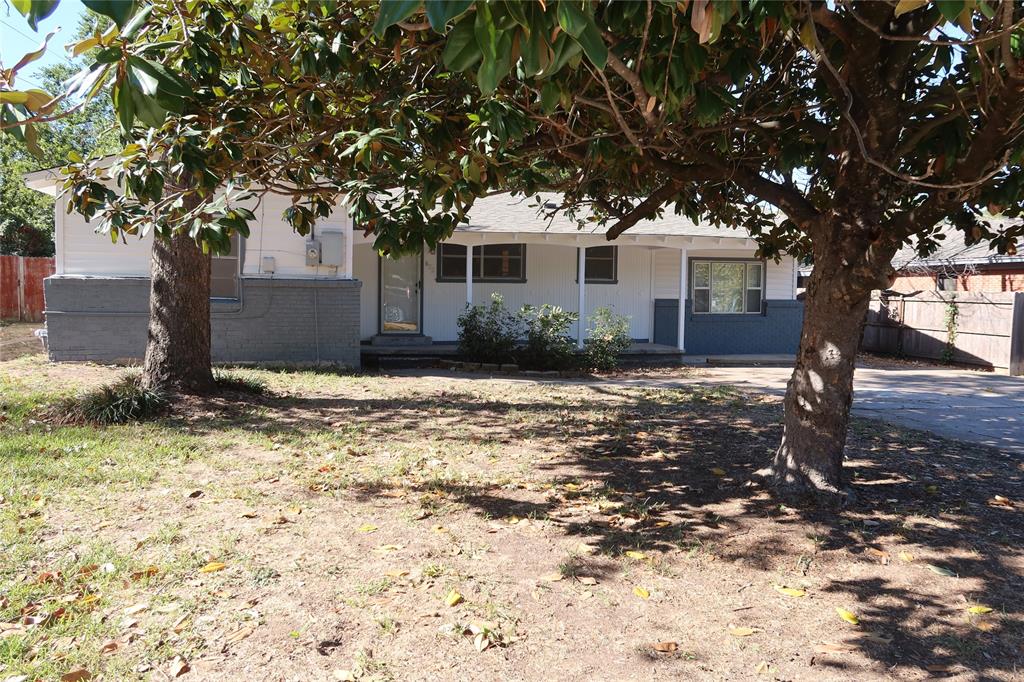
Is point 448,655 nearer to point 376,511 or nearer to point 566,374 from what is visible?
point 376,511

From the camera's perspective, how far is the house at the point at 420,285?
504 inches

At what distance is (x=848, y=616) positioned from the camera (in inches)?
144

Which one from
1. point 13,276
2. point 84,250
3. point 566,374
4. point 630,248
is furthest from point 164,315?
point 13,276

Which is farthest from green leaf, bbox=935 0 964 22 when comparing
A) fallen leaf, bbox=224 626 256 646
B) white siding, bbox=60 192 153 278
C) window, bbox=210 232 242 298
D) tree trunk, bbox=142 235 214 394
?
white siding, bbox=60 192 153 278

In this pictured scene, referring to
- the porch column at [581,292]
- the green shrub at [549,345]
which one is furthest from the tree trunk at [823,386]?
the porch column at [581,292]

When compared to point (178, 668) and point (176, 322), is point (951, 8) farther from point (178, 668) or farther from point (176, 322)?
point (176, 322)

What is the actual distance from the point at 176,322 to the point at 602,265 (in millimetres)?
10013

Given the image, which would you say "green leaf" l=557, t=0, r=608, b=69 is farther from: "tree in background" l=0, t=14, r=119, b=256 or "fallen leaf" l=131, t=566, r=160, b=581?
"tree in background" l=0, t=14, r=119, b=256

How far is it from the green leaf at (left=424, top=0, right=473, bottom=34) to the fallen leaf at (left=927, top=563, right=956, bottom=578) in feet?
13.2

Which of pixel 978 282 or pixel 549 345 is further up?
pixel 978 282

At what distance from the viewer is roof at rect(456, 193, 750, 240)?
15.0m

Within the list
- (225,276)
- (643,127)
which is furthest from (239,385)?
(643,127)

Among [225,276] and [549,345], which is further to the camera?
[549,345]

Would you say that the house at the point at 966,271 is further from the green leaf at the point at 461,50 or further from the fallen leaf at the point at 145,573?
the green leaf at the point at 461,50
